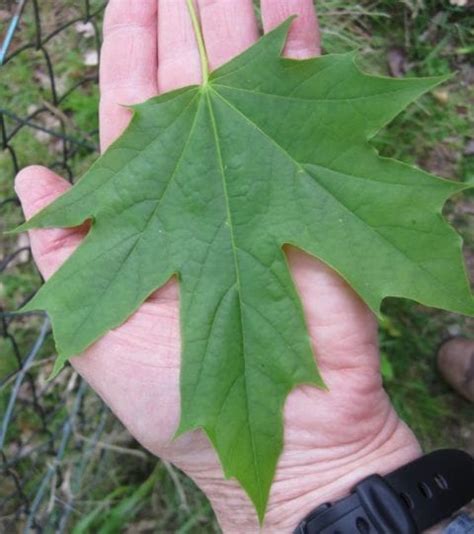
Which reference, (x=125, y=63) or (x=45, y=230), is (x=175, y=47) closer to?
(x=125, y=63)

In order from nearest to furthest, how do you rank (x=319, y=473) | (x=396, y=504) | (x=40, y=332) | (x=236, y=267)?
1. (x=236, y=267)
2. (x=396, y=504)
3. (x=319, y=473)
4. (x=40, y=332)

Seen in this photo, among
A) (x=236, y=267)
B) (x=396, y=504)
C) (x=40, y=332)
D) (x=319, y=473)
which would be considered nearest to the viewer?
(x=236, y=267)

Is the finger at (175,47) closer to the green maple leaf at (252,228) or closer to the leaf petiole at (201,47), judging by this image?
the leaf petiole at (201,47)

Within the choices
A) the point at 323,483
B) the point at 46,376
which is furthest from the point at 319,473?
the point at 46,376

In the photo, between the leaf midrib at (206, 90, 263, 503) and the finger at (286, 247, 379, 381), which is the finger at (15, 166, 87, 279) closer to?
the leaf midrib at (206, 90, 263, 503)

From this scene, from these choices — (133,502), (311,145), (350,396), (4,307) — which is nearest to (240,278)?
(311,145)

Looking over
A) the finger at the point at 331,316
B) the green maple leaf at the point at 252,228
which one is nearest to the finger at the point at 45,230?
the green maple leaf at the point at 252,228

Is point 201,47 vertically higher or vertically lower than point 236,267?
higher
